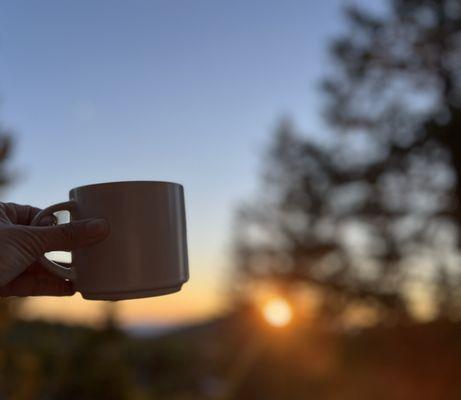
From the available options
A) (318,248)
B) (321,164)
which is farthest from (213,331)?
(321,164)

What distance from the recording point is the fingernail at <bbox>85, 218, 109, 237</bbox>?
3.35 feet

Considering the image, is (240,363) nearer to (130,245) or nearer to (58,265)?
(58,265)

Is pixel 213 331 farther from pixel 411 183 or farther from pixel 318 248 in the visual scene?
pixel 411 183

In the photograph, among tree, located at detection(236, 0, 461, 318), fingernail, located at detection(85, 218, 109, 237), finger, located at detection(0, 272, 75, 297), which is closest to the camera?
fingernail, located at detection(85, 218, 109, 237)

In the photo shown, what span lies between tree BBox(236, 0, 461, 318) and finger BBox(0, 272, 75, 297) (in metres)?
6.24

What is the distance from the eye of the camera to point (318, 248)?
12.3 m

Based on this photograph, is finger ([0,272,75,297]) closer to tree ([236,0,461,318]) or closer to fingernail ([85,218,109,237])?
fingernail ([85,218,109,237])

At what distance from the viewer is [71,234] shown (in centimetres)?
104

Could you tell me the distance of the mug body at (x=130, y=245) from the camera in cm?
104

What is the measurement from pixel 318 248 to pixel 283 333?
209 centimetres

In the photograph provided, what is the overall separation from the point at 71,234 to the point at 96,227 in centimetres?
6

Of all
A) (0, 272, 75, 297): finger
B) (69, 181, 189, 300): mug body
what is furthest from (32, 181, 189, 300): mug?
(0, 272, 75, 297): finger

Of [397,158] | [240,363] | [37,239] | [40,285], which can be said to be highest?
[397,158]

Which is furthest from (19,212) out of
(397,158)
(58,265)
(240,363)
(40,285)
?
(240,363)
